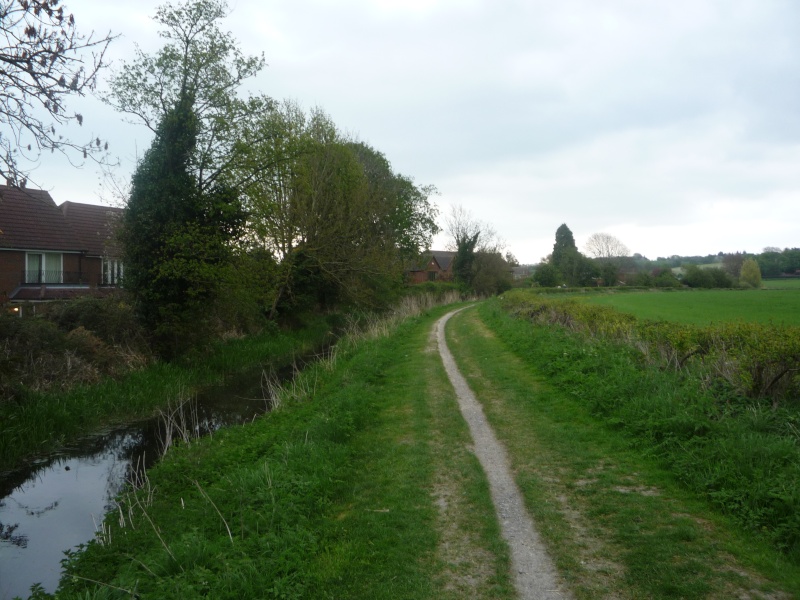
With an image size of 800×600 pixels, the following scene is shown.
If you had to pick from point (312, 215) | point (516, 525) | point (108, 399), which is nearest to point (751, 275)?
point (312, 215)

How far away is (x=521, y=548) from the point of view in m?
5.39

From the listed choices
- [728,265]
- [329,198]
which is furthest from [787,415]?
[728,265]

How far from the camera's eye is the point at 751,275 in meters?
73.9

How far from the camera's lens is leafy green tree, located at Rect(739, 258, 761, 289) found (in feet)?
Answer: 238

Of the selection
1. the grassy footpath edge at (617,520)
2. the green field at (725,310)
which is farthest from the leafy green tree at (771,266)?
the grassy footpath edge at (617,520)

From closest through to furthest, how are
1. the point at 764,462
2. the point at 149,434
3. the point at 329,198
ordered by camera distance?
the point at 764,462 < the point at 149,434 < the point at 329,198

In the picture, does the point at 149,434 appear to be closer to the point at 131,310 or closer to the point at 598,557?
the point at 131,310

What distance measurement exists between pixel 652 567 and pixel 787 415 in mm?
4113

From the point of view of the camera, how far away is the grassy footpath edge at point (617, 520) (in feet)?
15.4

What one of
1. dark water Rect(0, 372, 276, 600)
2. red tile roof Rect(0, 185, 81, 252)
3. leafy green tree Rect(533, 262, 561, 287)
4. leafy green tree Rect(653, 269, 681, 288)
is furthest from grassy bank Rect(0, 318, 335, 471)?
leafy green tree Rect(653, 269, 681, 288)

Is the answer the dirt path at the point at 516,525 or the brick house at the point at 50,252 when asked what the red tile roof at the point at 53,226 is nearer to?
the brick house at the point at 50,252

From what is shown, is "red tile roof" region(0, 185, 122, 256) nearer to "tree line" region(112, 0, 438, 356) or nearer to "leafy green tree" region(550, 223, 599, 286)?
"tree line" region(112, 0, 438, 356)

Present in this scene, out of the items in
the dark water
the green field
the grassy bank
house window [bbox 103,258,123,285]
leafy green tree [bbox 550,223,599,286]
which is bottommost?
the dark water

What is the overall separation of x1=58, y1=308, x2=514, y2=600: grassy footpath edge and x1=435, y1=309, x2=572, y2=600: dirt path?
0.14m
